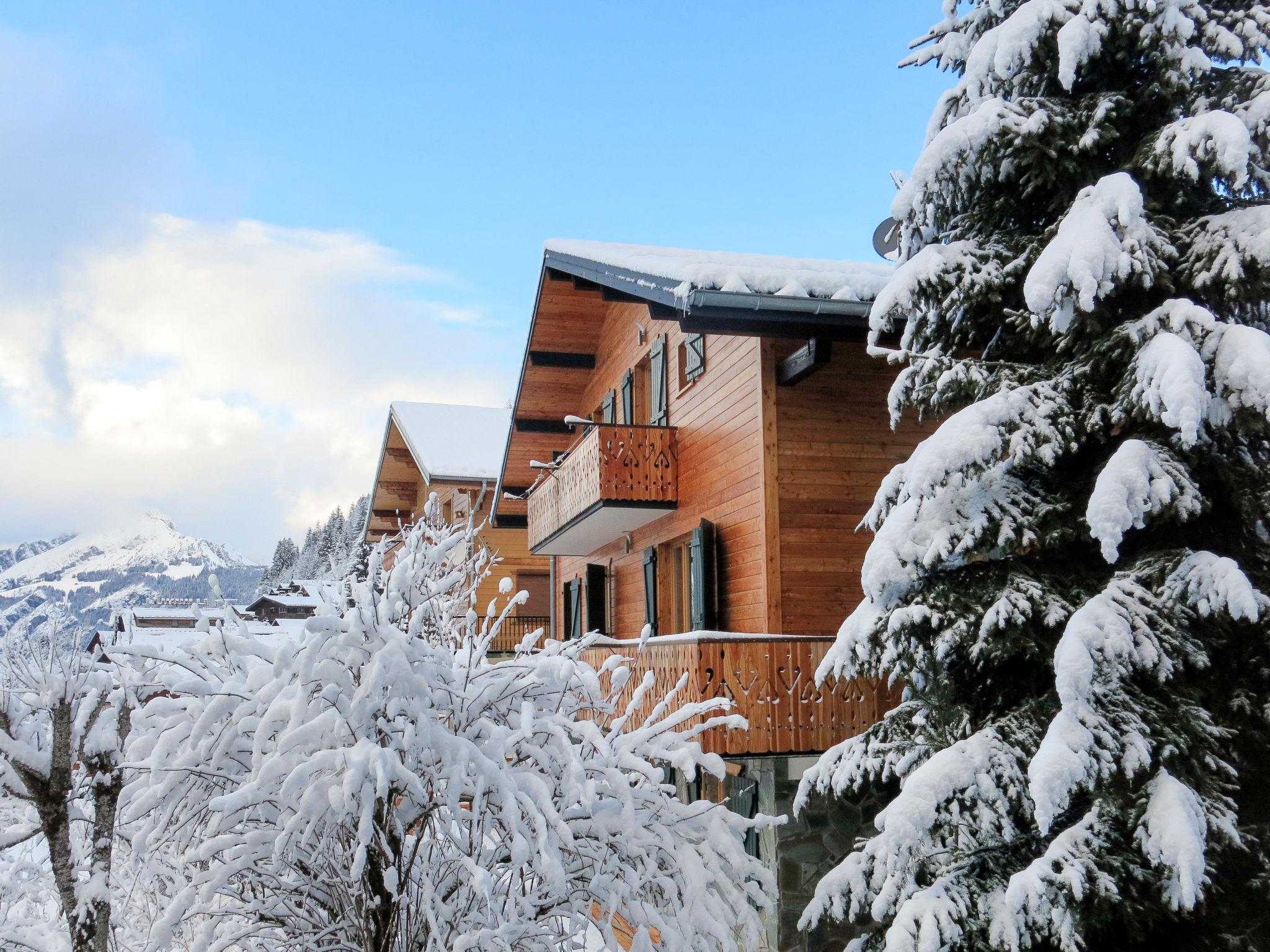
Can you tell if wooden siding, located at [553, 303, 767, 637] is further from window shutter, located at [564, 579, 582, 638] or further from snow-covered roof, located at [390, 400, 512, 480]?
snow-covered roof, located at [390, 400, 512, 480]

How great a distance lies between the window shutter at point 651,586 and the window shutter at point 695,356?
8.55ft

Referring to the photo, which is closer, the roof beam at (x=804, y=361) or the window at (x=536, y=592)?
the roof beam at (x=804, y=361)

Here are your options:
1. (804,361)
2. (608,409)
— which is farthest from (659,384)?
(804,361)

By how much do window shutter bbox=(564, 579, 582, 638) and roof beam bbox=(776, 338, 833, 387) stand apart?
313 inches

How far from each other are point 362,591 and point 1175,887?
163 inches

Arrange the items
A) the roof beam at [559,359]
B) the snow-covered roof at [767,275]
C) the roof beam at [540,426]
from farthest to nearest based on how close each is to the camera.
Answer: the roof beam at [540,426], the roof beam at [559,359], the snow-covered roof at [767,275]

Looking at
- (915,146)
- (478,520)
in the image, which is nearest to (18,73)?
(915,146)

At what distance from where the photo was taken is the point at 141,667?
20.0 feet

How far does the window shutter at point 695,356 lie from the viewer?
13438 mm

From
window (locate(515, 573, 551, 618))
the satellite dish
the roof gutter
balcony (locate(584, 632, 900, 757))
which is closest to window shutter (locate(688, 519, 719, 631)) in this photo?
balcony (locate(584, 632, 900, 757))

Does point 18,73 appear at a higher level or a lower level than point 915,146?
higher

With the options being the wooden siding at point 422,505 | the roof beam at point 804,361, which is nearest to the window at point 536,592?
the wooden siding at point 422,505

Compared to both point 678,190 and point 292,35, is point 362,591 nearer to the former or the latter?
point 292,35

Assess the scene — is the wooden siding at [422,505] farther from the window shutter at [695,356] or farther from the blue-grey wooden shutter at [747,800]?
the blue-grey wooden shutter at [747,800]
